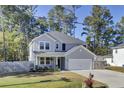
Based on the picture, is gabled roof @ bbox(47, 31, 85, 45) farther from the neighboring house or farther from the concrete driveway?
the concrete driveway

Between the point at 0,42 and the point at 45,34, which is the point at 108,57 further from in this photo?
the point at 0,42

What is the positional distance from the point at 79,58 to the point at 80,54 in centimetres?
46

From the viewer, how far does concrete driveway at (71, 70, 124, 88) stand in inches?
625

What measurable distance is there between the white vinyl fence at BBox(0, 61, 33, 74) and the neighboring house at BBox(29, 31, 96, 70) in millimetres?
684

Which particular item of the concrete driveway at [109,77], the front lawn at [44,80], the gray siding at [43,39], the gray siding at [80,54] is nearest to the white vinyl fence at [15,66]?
the front lawn at [44,80]

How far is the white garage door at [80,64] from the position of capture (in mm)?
18720

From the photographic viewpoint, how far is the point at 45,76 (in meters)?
17.0

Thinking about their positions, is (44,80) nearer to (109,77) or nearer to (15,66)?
(109,77)

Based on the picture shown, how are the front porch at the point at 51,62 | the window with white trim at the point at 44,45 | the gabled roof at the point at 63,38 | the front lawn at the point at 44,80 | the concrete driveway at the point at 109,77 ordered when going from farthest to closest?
the window with white trim at the point at 44,45
the gabled roof at the point at 63,38
the front porch at the point at 51,62
the concrete driveway at the point at 109,77
the front lawn at the point at 44,80

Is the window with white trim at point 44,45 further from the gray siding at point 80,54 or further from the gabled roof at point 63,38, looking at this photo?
the gray siding at point 80,54

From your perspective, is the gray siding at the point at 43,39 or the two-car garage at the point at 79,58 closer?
the two-car garage at the point at 79,58

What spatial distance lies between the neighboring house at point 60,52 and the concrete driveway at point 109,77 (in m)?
0.80
